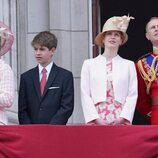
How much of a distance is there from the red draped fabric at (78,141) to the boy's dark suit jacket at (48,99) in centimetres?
50

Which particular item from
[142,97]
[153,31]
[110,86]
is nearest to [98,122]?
[110,86]

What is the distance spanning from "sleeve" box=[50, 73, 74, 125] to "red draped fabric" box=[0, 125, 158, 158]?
0.49m

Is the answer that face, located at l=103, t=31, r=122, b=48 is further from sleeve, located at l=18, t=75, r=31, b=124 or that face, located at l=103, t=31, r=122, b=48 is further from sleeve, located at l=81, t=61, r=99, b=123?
sleeve, located at l=18, t=75, r=31, b=124

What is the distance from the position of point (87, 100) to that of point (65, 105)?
0.76ft

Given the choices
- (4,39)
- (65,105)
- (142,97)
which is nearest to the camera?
(4,39)

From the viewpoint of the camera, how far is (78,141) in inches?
221

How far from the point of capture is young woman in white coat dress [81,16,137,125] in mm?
6012

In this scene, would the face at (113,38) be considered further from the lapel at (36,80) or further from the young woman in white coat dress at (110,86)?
the lapel at (36,80)

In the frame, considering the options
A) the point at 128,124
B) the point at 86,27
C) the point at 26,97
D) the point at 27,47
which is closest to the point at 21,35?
the point at 27,47

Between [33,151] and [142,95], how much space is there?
121cm

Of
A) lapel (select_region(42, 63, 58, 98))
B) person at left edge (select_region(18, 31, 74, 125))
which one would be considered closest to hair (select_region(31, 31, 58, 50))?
person at left edge (select_region(18, 31, 74, 125))

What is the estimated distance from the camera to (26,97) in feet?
20.7

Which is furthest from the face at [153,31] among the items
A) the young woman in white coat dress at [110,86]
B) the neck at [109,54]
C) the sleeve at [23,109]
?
the sleeve at [23,109]

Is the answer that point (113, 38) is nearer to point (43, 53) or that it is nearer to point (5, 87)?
point (43, 53)
